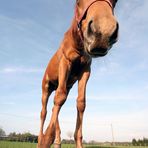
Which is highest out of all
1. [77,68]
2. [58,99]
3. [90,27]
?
[77,68]

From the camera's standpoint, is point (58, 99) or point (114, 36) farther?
point (58, 99)

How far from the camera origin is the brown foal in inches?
117

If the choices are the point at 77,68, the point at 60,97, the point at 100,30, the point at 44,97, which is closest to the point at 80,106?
the point at 60,97

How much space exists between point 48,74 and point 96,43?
10.9 ft

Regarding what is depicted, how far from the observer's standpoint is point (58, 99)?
4.02 meters

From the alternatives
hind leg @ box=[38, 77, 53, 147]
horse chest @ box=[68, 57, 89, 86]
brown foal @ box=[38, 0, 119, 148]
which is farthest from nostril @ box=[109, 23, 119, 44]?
hind leg @ box=[38, 77, 53, 147]

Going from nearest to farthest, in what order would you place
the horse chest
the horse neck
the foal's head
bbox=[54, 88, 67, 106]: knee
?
1. the foal's head
2. bbox=[54, 88, 67, 106]: knee
3. the horse neck
4. the horse chest

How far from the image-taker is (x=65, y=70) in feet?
14.5

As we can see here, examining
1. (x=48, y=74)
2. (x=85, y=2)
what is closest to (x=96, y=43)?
(x=85, y=2)

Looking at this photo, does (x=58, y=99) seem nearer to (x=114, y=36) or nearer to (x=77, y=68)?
(x=77, y=68)

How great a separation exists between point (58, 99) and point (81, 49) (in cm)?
105

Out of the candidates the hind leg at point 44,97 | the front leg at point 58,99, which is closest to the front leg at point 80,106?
the front leg at point 58,99

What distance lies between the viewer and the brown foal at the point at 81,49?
2973 mm

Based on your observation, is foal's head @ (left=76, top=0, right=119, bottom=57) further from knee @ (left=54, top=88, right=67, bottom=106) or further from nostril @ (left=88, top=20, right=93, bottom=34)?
knee @ (left=54, top=88, right=67, bottom=106)
